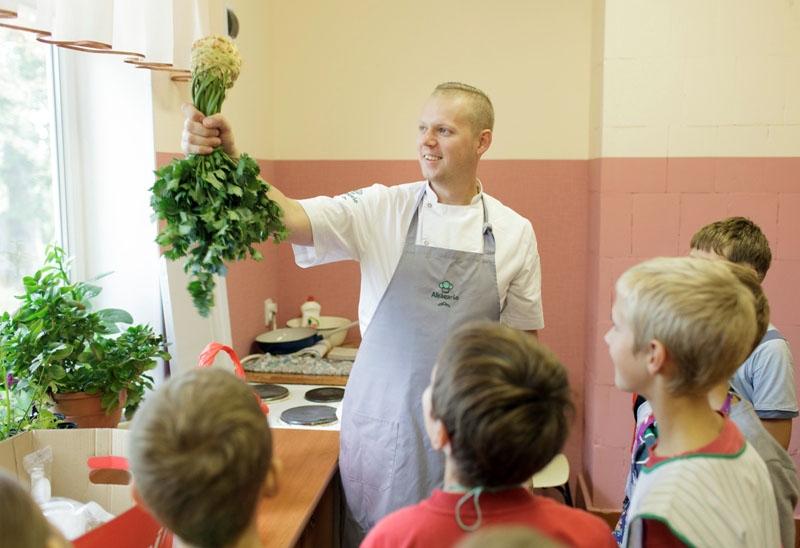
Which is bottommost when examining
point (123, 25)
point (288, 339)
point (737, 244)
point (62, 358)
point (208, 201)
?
A: point (288, 339)

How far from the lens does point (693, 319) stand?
130 cm

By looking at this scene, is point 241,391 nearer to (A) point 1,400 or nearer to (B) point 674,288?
(B) point 674,288

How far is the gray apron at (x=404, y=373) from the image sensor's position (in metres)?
2.11

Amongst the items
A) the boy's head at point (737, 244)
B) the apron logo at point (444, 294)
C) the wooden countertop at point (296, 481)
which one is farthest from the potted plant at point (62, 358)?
the boy's head at point (737, 244)

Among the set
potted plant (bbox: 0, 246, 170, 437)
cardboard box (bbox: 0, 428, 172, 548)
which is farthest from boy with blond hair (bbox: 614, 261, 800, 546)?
potted plant (bbox: 0, 246, 170, 437)

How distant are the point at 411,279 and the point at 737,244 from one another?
940mm

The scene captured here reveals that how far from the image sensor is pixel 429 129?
2170mm

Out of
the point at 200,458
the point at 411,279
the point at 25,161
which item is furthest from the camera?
the point at 25,161

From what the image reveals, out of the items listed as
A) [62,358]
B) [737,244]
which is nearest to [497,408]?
[62,358]

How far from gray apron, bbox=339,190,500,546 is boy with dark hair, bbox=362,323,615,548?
886mm

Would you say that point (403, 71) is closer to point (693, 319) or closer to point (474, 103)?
point (474, 103)

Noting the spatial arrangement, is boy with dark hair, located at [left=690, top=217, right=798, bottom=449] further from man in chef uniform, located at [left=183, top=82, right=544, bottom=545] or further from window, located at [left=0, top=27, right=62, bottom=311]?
window, located at [left=0, top=27, right=62, bottom=311]

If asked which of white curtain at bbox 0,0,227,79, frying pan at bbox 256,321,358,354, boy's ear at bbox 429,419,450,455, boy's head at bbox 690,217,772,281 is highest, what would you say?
white curtain at bbox 0,0,227,79

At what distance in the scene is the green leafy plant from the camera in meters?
1.55
